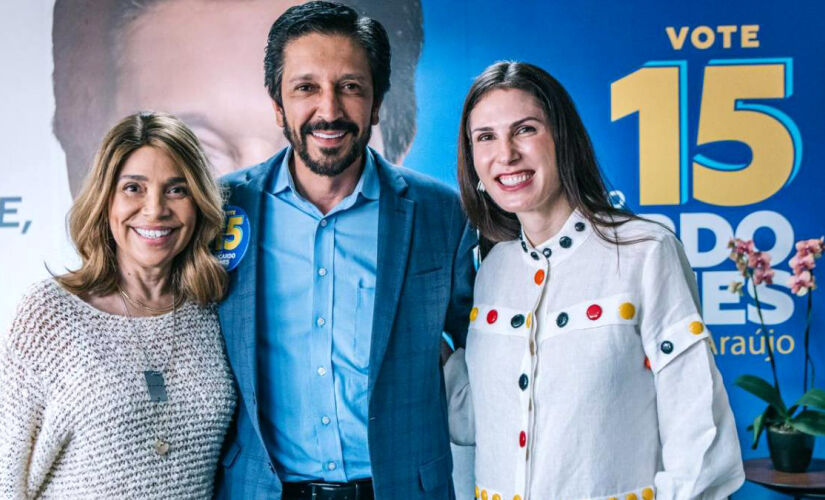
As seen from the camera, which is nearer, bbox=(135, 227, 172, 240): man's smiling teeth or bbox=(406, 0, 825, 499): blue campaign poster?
bbox=(135, 227, 172, 240): man's smiling teeth

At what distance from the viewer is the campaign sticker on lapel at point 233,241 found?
222cm

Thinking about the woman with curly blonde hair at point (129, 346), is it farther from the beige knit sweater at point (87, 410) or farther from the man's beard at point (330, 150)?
the man's beard at point (330, 150)

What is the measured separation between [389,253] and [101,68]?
2620 mm

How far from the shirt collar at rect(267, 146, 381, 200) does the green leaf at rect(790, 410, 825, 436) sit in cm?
215

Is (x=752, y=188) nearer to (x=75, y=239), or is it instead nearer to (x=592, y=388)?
(x=592, y=388)

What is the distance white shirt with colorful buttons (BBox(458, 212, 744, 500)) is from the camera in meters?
1.74

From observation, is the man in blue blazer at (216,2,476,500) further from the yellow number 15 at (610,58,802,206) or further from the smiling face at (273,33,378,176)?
the yellow number 15 at (610,58,802,206)

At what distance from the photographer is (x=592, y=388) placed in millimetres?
1801

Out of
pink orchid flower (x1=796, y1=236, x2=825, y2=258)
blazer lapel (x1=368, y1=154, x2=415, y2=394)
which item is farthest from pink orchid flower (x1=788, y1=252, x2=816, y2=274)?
blazer lapel (x1=368, y1=154, x2=415, y2=394)

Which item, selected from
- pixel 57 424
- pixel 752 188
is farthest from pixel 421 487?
pixel 752 188

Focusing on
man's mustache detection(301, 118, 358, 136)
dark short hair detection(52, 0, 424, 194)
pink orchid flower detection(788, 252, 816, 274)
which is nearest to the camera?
man's mustache detection(301, 118, 358, 136)

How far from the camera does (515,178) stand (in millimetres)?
1971

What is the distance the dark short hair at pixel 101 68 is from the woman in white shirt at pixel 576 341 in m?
2.08

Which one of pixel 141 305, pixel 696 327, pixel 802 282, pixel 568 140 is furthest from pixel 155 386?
pixel 802 282
